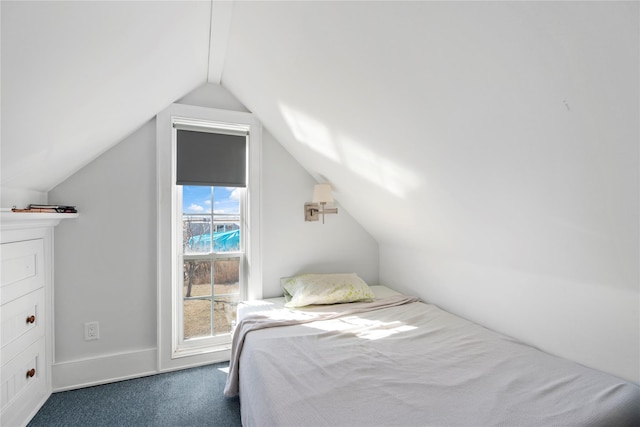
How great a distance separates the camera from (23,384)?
1.71 m

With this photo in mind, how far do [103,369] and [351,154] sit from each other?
2.48 metres

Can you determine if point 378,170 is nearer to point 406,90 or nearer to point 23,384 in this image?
point 406,90

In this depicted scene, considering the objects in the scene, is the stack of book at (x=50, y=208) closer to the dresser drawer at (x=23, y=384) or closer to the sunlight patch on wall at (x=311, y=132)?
the dresser drawer at (x=23, y=384)

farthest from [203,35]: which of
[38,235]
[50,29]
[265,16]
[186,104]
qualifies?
[38,235]

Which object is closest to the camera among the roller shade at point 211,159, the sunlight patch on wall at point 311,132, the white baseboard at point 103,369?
the sunlight patch on wall at point 311,132

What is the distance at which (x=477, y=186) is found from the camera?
4.63 ft

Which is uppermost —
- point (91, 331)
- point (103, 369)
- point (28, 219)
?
point (28, 219)

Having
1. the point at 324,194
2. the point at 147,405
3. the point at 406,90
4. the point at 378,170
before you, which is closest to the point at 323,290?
the point at 324,194

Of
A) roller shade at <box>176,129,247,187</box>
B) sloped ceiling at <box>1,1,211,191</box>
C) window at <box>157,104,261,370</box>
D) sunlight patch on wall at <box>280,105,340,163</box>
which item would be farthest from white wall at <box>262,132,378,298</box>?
sloped ceiling at <box>1,1,211,191</box>

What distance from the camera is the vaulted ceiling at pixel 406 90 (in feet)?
2.61

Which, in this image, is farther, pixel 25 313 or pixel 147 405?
pixel 147 405

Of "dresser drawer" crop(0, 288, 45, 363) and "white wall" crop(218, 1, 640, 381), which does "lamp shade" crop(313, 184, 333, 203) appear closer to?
"white wall" crop(218, 1, 640, 381)

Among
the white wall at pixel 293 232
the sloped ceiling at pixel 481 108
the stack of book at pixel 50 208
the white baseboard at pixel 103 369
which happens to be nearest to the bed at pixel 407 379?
the sloped ceiling at pixel 481 108

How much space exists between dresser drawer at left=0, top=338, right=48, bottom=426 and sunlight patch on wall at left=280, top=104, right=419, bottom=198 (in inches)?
88.0
